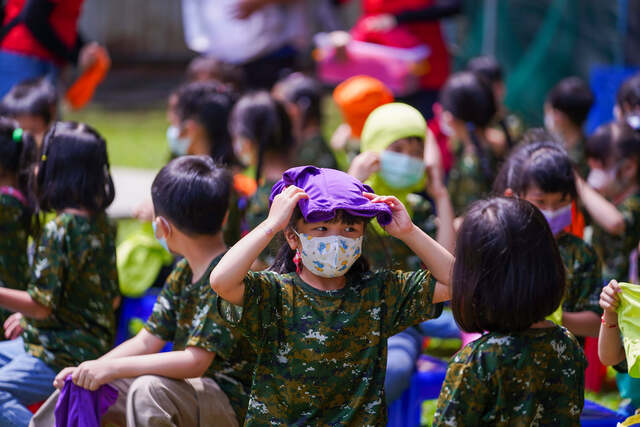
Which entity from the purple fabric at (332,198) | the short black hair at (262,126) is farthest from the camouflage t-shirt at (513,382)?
the short black hair at (262,126)

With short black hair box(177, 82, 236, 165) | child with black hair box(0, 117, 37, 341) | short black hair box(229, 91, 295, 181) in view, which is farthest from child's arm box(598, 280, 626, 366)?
short black hair box(177, 82, 236, 165)

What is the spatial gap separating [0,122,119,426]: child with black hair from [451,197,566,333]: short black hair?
5.02ft

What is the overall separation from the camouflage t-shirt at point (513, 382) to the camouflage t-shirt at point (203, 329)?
2.83ft

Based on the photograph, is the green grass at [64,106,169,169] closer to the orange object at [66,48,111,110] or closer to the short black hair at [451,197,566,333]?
the orange object at [66,48,111,110]

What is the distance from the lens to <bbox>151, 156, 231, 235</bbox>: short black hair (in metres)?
3.02

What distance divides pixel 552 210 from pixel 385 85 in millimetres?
3022

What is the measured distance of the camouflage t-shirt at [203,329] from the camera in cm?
288

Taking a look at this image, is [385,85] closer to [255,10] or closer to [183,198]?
[255,10]

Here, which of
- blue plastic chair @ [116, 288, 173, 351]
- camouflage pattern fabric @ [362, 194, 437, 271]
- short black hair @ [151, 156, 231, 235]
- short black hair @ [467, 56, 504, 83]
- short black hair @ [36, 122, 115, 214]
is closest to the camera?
short black hair @ [151, 156, 231, 235]

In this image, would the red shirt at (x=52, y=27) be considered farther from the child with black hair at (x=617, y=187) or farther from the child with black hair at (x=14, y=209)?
the child with black hair at (x=617, y=187)

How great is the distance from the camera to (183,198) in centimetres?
302

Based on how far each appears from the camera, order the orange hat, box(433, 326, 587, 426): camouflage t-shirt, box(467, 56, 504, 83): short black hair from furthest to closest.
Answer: box(467, 56, 504, 83): short black hair → the orange hat → box(433, 326, 587, 426): camouflage t-shirt

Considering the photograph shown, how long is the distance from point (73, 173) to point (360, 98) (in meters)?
2.48

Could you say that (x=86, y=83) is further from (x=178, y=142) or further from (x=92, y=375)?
(x=92, y=375)
